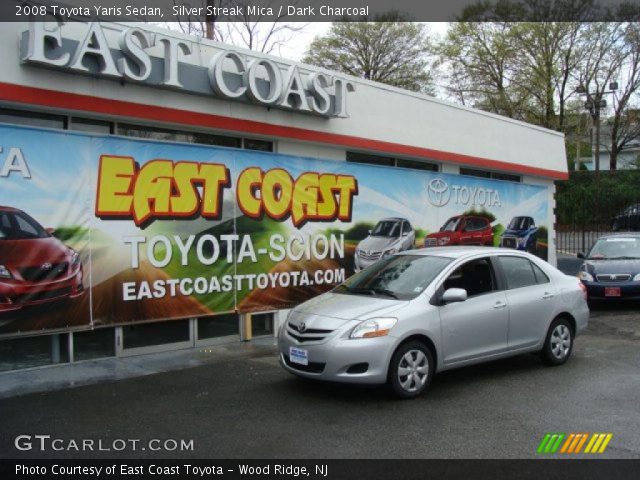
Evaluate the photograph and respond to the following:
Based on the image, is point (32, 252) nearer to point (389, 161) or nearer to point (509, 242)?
point (389, 161)

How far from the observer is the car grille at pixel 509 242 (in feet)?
54.2

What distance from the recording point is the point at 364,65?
137 feet

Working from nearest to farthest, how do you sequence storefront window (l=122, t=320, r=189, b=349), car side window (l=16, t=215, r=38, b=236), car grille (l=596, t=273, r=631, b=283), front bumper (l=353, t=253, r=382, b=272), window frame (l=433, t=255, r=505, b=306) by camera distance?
window frame (l=433, t=255, r=505, b=306) < car side window (l=16, t=215, r=38, b=236) < storefront window (l=122, t=320, r=189, b=349) < front bumper (l=353, t=253, r=382, b=272) < car grille (l=596, t=273, r=631, b=283)

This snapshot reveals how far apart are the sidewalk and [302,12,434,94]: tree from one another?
34428 mm

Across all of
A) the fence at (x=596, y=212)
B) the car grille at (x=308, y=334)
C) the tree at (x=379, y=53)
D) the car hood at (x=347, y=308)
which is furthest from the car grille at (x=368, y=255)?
the tree at (x=379, y=53)

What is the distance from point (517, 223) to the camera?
16984 mm

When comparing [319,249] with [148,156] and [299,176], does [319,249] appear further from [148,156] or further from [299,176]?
[148,156]

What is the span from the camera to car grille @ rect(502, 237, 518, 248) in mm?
16531

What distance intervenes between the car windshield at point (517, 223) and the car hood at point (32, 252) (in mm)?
12062

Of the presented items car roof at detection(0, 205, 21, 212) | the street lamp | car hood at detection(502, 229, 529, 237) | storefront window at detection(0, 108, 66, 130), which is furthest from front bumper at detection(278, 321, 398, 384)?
the street lamp

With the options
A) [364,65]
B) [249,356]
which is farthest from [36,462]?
[364,65]

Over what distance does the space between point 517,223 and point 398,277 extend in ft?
34.5

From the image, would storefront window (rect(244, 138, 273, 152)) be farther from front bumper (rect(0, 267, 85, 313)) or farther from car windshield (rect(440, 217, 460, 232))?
car windshield (rect(440, 217, 460, 232))

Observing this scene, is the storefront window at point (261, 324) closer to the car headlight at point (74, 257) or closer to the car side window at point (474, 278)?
the car headlight at point (74, 257)
